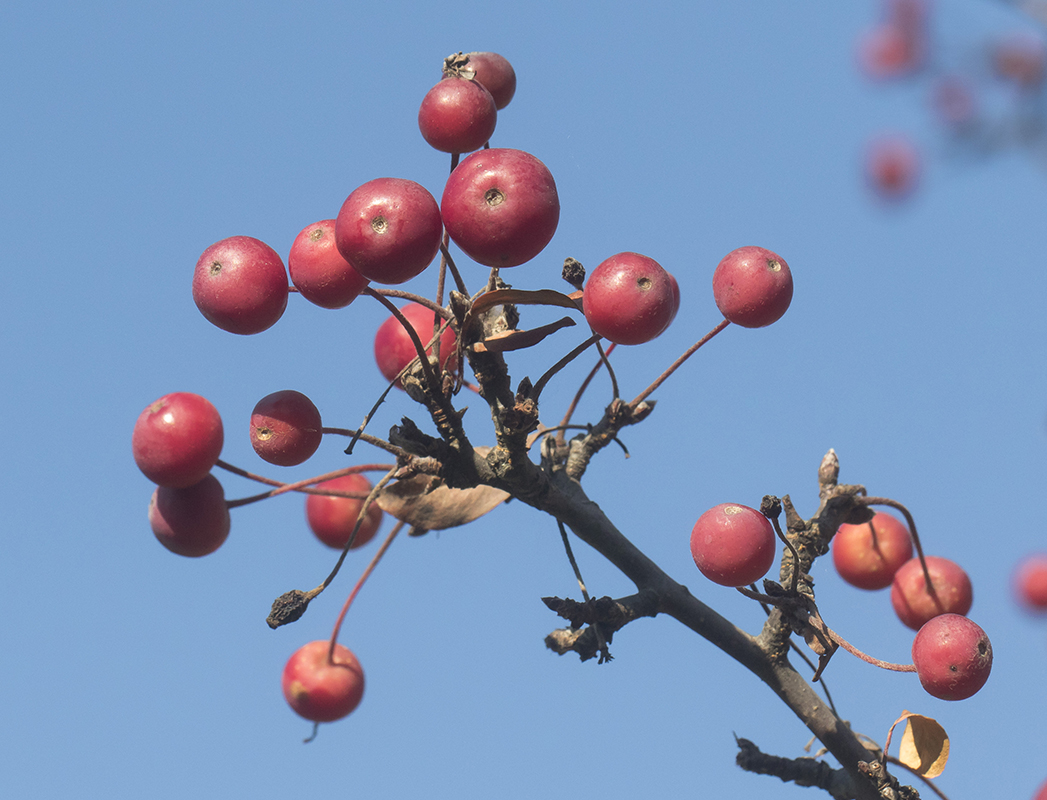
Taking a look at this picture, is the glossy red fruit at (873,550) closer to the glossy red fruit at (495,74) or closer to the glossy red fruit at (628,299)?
the glossy red fruit at (628,299)

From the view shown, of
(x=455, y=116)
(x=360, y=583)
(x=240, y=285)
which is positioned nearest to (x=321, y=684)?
(x=360, y=583)

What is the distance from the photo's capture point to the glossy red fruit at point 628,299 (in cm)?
207

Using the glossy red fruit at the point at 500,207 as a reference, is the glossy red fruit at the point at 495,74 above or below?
above

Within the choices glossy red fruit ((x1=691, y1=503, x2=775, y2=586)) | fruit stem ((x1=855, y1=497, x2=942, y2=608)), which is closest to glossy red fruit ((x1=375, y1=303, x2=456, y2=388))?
glossy red fruit ((x1=691, y1=503, x2=775, y2=586))

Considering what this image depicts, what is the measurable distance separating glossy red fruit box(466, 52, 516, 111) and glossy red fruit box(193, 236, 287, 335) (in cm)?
74

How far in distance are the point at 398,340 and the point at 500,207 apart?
1.27 meters

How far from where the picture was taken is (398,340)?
3146mm

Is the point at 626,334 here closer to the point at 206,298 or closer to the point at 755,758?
the point at 206,298

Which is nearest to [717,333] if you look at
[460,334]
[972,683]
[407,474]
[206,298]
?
[460,334]

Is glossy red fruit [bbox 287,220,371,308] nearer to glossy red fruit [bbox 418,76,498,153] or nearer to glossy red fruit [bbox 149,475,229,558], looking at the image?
glossy red fruit [bbox 418,76,498,153]

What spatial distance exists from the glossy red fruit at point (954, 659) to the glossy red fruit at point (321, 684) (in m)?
1.80

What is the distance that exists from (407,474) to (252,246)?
24.8 inches

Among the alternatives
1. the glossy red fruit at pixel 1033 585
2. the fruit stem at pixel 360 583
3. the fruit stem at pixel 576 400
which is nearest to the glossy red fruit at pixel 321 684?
the fruit stem at pixel 360 583

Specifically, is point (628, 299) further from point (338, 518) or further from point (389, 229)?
point (338, 518)
